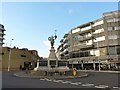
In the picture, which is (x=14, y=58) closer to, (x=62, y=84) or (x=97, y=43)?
(x=97, y=43)

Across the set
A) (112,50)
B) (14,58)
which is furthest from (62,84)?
(14,58)

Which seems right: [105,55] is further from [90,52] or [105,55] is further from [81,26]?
[81,26]

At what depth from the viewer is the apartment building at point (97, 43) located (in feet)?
194

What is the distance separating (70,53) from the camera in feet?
251

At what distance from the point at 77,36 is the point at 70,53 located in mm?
7542

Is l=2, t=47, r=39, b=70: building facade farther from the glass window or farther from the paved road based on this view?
the paved road

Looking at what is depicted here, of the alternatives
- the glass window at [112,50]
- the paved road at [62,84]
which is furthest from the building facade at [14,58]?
the paved road at [62,84]

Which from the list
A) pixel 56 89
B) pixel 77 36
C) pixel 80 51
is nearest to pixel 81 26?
pixel 77 36

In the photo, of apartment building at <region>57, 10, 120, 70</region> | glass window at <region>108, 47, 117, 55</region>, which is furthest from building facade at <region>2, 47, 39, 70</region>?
glass window at <region>108, 47, 117, 55</region>

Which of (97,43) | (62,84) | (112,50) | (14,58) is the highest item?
(97,43)

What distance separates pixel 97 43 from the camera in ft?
211

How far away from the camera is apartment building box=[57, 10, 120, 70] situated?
59.2m

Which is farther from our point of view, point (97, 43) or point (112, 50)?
point (97, 43)

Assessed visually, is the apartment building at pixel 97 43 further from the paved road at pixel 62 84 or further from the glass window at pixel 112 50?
the paved road at pixel 62 84
